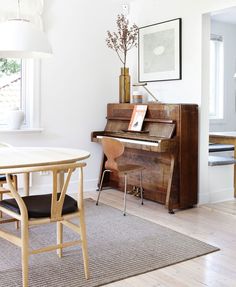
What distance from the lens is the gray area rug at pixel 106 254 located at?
2584 millimetres

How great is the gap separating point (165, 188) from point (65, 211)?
2.06m

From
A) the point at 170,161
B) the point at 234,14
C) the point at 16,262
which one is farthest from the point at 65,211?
the point at 234,14

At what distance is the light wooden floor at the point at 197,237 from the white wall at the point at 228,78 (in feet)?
7.10

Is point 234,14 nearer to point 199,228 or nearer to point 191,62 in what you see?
point 191,62

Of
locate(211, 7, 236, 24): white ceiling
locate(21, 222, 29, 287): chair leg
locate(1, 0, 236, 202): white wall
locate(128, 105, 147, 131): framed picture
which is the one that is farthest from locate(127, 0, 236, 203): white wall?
locate(21, 222, 29, 287): chair leg

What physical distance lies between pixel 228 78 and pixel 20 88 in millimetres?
3397

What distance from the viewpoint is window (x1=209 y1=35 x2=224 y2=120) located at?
253 inches

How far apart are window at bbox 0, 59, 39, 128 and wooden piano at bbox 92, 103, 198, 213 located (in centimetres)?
109

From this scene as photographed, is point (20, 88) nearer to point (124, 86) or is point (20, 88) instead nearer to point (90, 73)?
point (90, 73)

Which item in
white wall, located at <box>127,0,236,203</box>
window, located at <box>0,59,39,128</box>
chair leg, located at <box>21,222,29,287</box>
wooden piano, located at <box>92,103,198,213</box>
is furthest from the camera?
window, located at <box>0,59,39,128</box>

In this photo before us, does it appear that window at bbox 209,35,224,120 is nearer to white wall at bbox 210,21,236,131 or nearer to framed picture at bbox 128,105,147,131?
white wall at bbox 210,21,236,131

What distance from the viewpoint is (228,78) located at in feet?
21.4

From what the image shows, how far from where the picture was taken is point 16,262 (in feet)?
9.23

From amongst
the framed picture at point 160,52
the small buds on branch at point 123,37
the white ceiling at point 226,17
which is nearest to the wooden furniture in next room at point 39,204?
the framed picture at point 160,52
